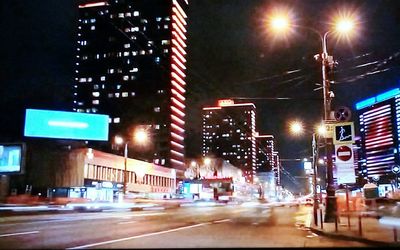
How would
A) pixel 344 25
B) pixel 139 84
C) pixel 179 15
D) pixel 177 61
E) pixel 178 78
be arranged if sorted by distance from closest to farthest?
pixel 344 25 < pixel 139 84 < pixel 177 61 < pixel 178 78 < pixel 179 15

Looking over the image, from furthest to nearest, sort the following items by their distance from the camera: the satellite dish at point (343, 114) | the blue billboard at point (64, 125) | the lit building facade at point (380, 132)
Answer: the lit building facade at point (380, 132)
the blue billboard at point (64, 125)
the satellite dish at point (343, 114)

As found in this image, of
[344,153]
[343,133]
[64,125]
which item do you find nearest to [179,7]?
[64,125]

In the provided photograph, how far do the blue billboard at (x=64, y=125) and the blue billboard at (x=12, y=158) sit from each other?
57.2 feet

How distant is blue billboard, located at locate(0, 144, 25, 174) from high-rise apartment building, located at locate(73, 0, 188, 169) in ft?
287

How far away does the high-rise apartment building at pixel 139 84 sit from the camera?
144m

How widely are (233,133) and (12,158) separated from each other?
4811 centimetres

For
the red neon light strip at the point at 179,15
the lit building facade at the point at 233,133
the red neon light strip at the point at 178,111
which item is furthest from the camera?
the red neon light strip at the point at 179,15

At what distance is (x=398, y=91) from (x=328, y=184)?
116 m

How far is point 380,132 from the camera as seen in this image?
13800 centimetres

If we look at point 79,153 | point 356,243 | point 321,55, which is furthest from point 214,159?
point 356,243

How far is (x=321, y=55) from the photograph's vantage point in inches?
1005

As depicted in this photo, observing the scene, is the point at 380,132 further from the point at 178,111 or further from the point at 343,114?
the point at 343,114

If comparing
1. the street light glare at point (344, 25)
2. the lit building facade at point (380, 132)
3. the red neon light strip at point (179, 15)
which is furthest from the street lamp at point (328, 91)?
the red neon light strip at point (179, 15)

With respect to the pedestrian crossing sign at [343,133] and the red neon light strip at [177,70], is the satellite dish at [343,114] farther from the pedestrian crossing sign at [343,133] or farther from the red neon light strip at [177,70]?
the red neon light strip at [177,70]
